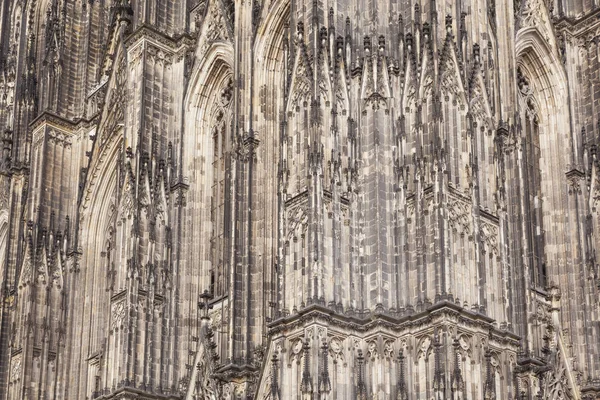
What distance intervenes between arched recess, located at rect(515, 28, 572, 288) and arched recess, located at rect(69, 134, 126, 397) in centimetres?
1217

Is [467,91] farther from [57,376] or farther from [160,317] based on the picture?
[57,376]

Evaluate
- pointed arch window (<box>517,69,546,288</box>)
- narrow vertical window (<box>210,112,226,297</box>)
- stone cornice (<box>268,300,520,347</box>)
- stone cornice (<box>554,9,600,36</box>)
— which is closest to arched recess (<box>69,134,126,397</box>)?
narrow vertical window (<box>210,112,226,297</box>)

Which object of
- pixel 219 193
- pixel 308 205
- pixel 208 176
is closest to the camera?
pixel 308 205

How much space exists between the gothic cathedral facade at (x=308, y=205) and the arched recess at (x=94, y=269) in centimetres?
7

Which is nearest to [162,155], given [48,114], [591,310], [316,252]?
[48,114]

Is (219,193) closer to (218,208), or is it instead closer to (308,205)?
(218,208)

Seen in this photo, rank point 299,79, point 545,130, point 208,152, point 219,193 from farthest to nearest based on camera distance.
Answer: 1. point 208,152
2. point 219,193
3. point 545,130
4. point 299,79

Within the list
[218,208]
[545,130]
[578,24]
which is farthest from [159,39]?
[578,24]

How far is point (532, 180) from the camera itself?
1298 inches

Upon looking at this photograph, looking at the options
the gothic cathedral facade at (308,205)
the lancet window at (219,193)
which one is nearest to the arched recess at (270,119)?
the gothic cathedral facade at (308,205)

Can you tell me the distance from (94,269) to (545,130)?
48.1 ft

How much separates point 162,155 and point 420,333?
40.0 ft

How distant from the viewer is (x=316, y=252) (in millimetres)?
26000

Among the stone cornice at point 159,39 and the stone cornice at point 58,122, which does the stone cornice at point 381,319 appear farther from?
the stone cornice at point 58,122
